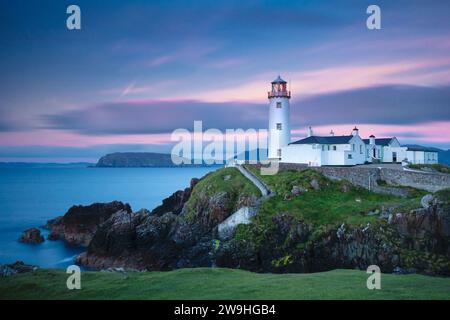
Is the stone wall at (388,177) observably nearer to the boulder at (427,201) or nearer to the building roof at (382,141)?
the boulder at (427,201)

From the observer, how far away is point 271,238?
40781mm

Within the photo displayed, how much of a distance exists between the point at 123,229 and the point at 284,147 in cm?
2269

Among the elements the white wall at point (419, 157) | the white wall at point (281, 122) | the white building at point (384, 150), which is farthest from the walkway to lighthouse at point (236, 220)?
the white wall at point (419, 157)

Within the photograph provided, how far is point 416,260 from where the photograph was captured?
34.8m

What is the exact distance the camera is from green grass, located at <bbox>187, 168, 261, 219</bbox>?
157 feet

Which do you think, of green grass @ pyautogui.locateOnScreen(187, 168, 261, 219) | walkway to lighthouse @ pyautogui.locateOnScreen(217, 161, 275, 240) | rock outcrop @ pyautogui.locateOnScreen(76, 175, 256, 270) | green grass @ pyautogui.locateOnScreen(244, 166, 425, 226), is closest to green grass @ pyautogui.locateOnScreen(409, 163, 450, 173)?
green grass @ pyautogui.locateOnScreen(244, 166, 425, 226)

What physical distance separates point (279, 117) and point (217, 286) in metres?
39.0

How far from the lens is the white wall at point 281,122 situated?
59.2 m

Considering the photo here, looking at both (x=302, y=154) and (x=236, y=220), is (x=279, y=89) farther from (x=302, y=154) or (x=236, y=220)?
(x=236, y=220)

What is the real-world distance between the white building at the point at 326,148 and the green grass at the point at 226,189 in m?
8.33

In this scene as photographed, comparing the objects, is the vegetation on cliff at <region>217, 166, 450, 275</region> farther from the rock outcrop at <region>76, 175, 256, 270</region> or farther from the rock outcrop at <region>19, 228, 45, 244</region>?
the rock outcrop at <region>19, 228, 45, 244</region>

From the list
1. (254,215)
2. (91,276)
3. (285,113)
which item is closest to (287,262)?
(254,215)
